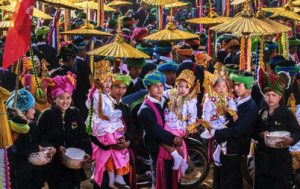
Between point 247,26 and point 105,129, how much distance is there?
202cm

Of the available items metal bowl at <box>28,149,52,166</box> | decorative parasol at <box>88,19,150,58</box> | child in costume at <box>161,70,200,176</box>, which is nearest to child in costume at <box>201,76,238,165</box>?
child in costume at <box>161,70,200,176</box>

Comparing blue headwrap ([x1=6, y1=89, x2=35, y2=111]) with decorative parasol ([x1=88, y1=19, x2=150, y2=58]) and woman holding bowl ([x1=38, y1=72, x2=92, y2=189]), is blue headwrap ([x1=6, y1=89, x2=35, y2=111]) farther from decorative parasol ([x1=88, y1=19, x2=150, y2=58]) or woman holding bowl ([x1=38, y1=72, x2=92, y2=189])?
decorative parasol ([x1=88, y1=19, x2=150, y2=58])

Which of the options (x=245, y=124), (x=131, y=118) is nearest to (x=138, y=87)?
(x=131, y=118)

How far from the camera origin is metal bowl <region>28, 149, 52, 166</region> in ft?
16.8

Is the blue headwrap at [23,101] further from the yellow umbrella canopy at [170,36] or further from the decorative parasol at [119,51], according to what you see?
the yellow umbrella canopy at [170,36]

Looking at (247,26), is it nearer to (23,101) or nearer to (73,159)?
(73,159)

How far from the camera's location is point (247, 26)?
20.3 feet

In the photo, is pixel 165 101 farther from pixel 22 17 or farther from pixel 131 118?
Answer: pixel 22 17

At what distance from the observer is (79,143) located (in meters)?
5.64

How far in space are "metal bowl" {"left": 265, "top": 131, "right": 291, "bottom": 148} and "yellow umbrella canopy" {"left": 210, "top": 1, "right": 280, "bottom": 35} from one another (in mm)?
1220

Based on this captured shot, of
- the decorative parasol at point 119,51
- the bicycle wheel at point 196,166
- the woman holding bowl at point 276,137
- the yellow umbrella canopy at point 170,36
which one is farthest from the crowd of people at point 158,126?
the yellow umbrella canopy at point 170,36

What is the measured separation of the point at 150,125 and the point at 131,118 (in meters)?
0.35

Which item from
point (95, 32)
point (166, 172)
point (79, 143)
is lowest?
point (166, 172)

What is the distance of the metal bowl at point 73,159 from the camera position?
542 cm
